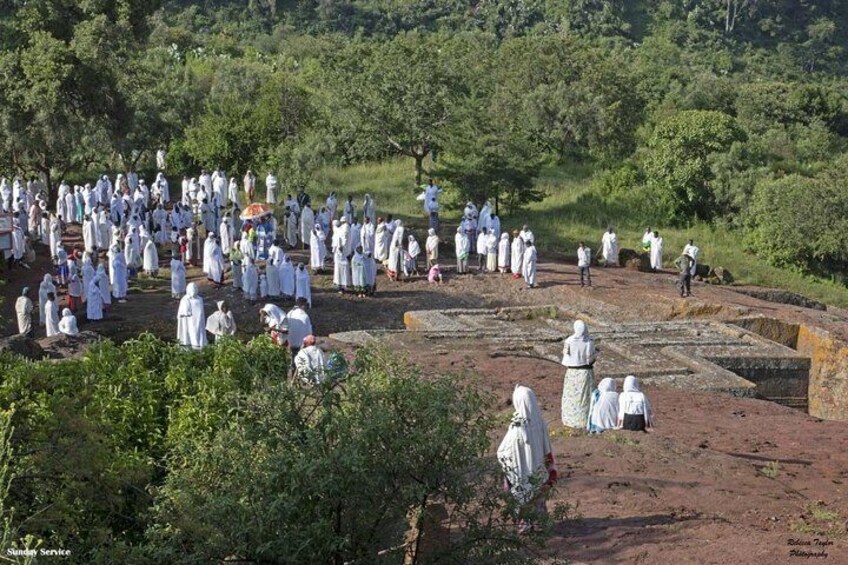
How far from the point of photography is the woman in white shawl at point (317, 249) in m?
25.4

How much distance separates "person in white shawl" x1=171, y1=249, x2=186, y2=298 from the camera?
23.2 m

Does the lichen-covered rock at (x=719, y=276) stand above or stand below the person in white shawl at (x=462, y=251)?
below

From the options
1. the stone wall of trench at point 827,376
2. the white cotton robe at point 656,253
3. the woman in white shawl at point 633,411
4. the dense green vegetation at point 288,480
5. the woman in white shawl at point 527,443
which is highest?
the dense green vegetation at point 288,480

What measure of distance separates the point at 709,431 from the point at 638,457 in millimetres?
2450

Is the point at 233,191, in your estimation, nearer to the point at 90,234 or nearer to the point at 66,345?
the point at 90,234

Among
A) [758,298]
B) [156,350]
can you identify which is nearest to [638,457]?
[156,350]

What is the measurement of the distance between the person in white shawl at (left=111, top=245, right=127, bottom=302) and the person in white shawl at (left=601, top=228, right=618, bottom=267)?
11.2m

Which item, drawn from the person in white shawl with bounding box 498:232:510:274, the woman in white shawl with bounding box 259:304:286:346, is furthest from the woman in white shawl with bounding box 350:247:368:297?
the woman in white shawl with bounding box 259:304:286:346

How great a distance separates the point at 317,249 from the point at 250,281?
265 centimetres

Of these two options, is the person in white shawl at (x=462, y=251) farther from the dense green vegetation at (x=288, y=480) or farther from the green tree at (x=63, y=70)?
the dense green vegetation at (x=288, y=480)

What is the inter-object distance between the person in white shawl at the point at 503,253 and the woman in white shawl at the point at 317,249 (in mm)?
3897

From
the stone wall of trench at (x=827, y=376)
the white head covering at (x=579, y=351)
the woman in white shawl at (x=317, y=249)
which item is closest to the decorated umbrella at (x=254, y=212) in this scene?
the woman in white shawl at (x=317, y=249)

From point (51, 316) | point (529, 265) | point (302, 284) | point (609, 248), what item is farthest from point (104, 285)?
point (609, 248)

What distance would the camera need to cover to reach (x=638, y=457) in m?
11.8
